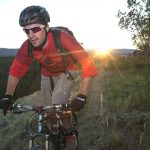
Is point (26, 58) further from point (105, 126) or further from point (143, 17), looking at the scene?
point (143, 17)

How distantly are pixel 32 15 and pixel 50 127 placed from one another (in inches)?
65.4

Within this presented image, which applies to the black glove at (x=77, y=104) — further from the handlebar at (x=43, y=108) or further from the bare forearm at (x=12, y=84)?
the bare forearm at (x=12, y=84)

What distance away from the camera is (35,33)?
646 centimetres

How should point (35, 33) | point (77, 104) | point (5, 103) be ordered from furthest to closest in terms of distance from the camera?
point (35, 33)
point (5, 103)
point (77, 104)

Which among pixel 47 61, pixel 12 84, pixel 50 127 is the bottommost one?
pixel 50 127

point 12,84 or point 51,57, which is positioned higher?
point 51,57

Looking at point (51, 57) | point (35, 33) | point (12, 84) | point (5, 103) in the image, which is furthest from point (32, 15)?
point (5, 103)

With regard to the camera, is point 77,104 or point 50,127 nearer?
point 77,104

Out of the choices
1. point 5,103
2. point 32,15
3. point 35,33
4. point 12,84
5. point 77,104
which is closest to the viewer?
point 77,104

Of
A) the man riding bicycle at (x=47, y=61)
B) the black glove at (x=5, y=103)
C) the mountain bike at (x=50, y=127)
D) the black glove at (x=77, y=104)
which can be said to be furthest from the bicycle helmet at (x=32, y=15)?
the black glove at (x=77, y=104)

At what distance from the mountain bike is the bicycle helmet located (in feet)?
4.24

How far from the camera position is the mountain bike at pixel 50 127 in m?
5.38

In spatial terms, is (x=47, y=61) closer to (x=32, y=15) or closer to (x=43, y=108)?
(x=32, y=15)

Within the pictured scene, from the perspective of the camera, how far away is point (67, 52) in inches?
262
